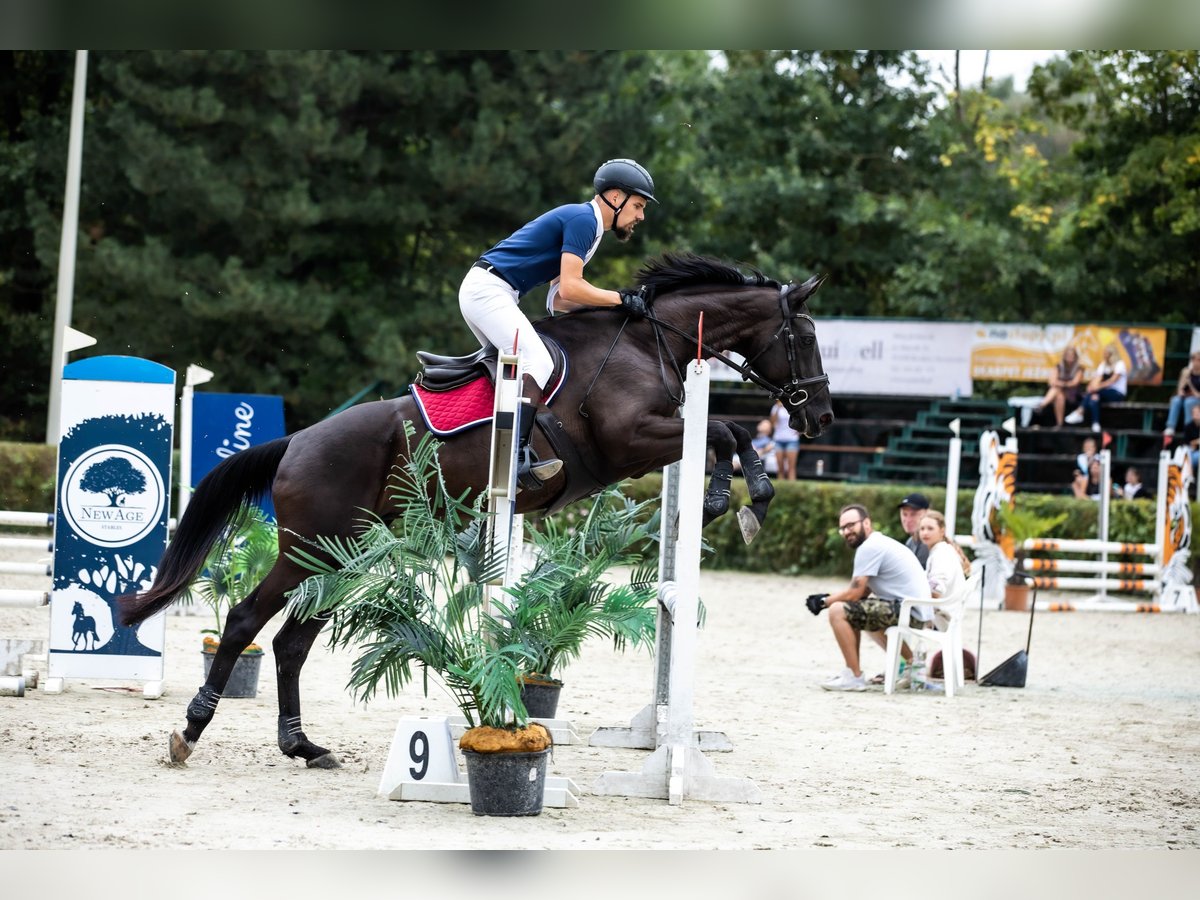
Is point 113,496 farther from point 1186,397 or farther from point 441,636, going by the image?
point 1186,397

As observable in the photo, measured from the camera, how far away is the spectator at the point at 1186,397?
1839 cm

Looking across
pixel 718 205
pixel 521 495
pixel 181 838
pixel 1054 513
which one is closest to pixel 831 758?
pixel 521 495

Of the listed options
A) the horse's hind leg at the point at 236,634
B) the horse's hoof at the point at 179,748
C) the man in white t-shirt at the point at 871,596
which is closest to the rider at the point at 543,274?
the horse's hind leg at the point at 236,634

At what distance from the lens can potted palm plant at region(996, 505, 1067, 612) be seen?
44.3 feet

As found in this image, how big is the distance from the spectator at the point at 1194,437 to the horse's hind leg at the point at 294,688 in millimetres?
14566

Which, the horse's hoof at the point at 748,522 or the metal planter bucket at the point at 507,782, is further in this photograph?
the horse's hoof at the point at 748,522

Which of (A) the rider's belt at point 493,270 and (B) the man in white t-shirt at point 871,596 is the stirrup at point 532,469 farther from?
(B) the man in white t-shirt at point 871,596

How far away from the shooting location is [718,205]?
87.4ft

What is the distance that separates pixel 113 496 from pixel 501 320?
262cm

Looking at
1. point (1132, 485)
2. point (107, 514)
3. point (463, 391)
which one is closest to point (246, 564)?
point (107, 514)
